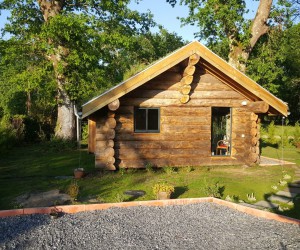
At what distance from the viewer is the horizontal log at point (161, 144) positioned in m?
12.7

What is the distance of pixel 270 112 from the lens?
14328mm

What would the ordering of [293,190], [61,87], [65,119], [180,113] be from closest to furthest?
[293,190]
[180,113]
[61,87]
[65,119]

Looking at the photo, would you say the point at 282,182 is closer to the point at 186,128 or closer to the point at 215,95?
the point at 186,128

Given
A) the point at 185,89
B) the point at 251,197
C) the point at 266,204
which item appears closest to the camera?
the point at 266,204

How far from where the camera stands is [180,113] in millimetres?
13305

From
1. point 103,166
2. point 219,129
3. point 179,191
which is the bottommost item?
point 179,191

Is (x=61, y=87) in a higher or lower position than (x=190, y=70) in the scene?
higher

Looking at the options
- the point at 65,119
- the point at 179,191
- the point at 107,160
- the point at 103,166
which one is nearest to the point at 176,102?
the point at 107,160

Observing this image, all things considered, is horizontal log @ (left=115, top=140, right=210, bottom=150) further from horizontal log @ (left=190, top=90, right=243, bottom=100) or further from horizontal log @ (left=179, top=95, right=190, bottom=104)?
horizontal log @ (left=190, top=90, right=243, bottom=100)

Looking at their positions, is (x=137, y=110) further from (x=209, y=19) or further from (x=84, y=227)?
(x=209, y=19)

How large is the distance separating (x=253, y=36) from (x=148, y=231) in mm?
17951

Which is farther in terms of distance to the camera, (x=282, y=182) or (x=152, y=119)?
(x=152, y=119)

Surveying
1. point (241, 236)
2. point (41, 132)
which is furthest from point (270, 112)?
point (41, 132)

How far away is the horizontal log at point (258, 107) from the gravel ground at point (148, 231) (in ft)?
21.8
